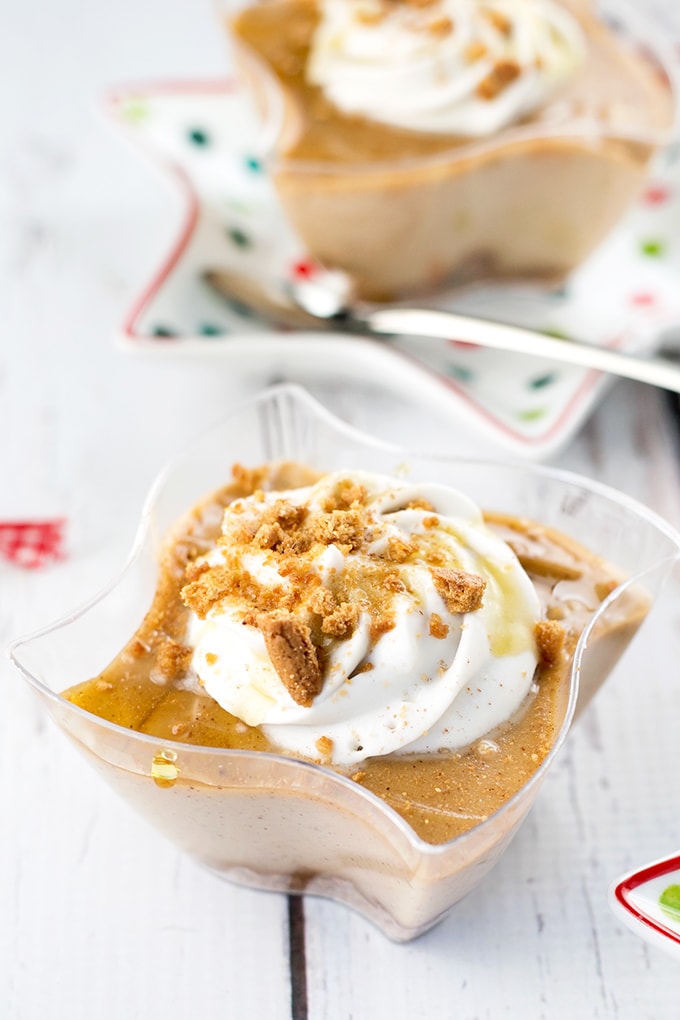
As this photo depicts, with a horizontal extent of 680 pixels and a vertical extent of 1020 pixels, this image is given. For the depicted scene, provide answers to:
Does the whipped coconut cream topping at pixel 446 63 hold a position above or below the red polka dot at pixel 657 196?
above

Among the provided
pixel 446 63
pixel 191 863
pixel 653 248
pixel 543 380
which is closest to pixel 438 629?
pixel 191 863

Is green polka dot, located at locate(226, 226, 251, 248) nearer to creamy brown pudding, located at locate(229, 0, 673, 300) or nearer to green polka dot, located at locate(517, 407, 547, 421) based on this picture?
creamy brown pudding, located at locate(229, 0, 673, 300)

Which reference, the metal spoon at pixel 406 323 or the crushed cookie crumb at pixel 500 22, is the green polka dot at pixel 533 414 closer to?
the metal spoon at pixel 406 323

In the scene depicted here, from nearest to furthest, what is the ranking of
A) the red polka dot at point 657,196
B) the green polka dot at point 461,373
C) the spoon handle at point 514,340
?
the spoon handle at point 514,340 → the green polka dot at point 461,373 → the red polka dot at point 657,196

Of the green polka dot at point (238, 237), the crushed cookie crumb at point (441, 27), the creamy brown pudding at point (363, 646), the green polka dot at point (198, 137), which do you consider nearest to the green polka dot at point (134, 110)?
the green polka dot at point (198, 137)

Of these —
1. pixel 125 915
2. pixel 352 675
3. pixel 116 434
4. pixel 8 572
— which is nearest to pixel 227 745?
pixel 352 675

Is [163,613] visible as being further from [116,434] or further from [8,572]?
[116,434]
